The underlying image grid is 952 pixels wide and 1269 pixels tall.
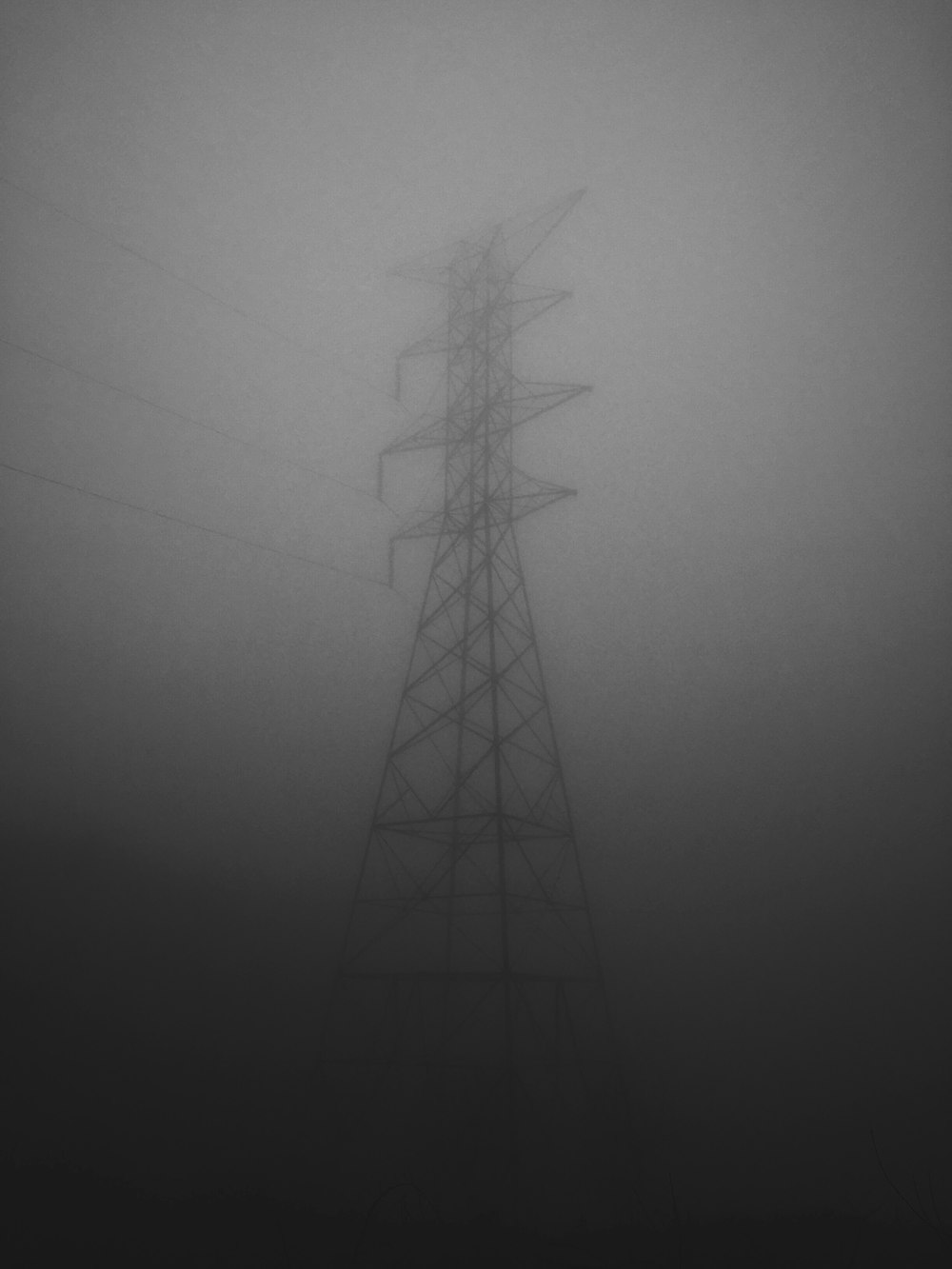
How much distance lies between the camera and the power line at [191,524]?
7012 millimetres

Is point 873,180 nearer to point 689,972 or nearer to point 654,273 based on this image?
point 654,273

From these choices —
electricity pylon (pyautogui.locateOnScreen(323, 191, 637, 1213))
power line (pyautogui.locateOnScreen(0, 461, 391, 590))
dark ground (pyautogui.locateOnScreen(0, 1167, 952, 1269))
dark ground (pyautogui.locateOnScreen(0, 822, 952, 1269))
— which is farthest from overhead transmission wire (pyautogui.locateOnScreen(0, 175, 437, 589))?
dark ground (pyautogui.locateOnScreen(0, 1167, 952, 1269))

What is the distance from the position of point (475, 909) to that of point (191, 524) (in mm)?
5293

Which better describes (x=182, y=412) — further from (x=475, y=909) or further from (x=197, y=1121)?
(x=197, y=1121)

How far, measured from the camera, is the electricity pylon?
6.62m

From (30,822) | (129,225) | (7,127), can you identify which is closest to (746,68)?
(129,225)

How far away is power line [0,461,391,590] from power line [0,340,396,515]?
112 cm

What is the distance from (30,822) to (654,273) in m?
Result: 9.89

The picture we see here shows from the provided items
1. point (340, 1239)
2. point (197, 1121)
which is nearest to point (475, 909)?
point (197, 1121)

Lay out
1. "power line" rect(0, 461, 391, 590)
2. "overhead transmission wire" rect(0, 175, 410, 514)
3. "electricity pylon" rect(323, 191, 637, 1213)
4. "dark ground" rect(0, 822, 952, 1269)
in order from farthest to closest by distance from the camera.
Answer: "overhead transmission wire" rect(0, 175, 410, 514) < "power line" rect(0, 461, 391, 590) < "electricity pylon" rect(323, 191, 637, 1213) < "dark ground" rect(0, 822, 952, 1269)

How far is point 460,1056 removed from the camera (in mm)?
7836

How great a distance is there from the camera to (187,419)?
331 inches

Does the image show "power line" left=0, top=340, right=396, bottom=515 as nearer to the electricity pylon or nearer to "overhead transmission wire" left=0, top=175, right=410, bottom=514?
"overhead transmission wire" left=0, top=175, right=410, bottom=514

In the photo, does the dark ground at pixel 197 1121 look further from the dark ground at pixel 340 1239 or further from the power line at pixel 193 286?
the power line at pixel 193 286
